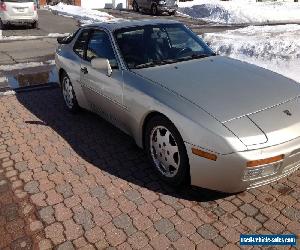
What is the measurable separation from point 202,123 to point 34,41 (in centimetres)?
1234

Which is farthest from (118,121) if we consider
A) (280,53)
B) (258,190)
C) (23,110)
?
(280,53)

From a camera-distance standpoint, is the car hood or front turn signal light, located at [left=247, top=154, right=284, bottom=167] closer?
front turn signal light, located at [left=247, top=154, right=284, bottom=167]

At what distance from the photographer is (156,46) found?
473 centimetres

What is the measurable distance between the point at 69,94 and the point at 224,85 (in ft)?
10.4

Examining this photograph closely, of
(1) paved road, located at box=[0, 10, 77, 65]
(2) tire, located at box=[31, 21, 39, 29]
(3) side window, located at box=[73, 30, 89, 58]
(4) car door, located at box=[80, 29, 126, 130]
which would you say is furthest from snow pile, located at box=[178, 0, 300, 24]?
(4) car door, located at box=[80, 29, 126, 130]

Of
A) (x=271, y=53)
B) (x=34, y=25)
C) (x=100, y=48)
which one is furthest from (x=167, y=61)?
(x=34, y=25)

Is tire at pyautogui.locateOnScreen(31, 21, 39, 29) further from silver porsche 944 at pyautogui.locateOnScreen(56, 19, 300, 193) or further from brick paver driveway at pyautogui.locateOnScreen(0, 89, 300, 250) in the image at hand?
brick paver driveway at pyautogui.locateOnScreen(0, 89, 300, 250)

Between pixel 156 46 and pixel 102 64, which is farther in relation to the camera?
pixel 156 46

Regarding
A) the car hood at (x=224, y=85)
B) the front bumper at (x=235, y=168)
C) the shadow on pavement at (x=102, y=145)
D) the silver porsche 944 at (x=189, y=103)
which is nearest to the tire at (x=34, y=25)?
the shadow on pavement at (x=102, y=145)

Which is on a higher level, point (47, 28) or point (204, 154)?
point (204, 154)

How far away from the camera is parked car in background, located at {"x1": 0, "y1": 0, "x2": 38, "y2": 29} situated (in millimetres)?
16594

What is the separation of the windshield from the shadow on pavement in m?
1.24

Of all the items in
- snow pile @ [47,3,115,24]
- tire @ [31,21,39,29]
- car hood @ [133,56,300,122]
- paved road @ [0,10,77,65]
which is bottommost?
paved road @ [0,10,77,65]

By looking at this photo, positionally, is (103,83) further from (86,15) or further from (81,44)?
(86,15)
